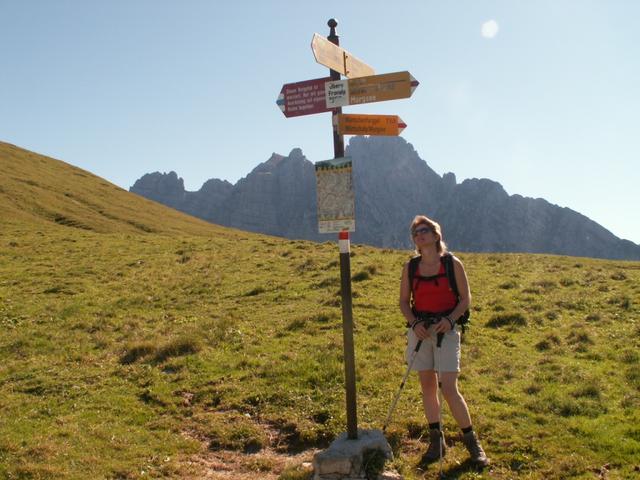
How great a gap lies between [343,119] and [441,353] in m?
3.63

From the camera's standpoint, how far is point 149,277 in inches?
1043

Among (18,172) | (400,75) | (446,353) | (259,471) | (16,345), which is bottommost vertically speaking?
(259,471)

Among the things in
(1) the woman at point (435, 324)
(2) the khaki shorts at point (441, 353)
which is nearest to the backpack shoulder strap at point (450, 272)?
(1) the woman at point (435, 324)

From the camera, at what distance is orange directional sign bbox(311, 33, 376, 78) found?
24.5 feet

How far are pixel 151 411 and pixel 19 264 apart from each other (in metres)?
23.3

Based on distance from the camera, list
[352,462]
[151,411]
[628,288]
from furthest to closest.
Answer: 1. [628,288]
2. [151,411]
3. [352,462]

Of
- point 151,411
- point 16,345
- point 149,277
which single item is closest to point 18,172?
point 149,277

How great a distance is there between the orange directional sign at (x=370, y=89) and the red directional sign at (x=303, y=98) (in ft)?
0.43

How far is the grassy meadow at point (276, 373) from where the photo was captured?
860 cm

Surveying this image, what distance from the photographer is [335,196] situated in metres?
7.97

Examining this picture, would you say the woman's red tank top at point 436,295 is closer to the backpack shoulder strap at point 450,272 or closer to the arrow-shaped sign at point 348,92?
the backpack shoulder strap at point 450,272

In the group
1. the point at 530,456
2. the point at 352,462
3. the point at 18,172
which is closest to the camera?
the point at 352,462

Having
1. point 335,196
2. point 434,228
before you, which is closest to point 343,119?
point 335,196

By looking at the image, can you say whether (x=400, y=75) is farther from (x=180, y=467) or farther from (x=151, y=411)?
(x=151, y=411)
